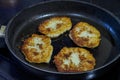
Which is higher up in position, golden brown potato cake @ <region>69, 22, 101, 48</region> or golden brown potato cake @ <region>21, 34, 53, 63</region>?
golden brown potato cake @ <region>69, 22, 101, 48</region>

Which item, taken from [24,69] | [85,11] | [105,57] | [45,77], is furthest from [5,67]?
[85,11]

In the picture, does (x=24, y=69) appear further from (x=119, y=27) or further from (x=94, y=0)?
(x=94, y=0)

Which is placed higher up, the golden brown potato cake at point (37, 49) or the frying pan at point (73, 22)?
the frying pan at point (73, 22)

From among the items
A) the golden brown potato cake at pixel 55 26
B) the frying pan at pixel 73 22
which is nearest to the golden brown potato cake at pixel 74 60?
the frying pan at pixel 73 22

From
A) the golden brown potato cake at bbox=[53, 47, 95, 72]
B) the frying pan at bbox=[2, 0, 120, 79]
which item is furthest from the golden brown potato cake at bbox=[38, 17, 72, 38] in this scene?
the golden brown potato cake at bbox=[53, 47, 95, 72]

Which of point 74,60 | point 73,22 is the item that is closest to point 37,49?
point 74,60

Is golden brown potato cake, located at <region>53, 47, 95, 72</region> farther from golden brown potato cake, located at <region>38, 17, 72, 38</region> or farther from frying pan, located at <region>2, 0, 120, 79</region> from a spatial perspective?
golden brown potato cake, located at <region>38, 17, 72, 38</region>

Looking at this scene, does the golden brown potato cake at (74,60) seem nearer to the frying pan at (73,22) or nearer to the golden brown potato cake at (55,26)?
the frying pan at (73,22)
